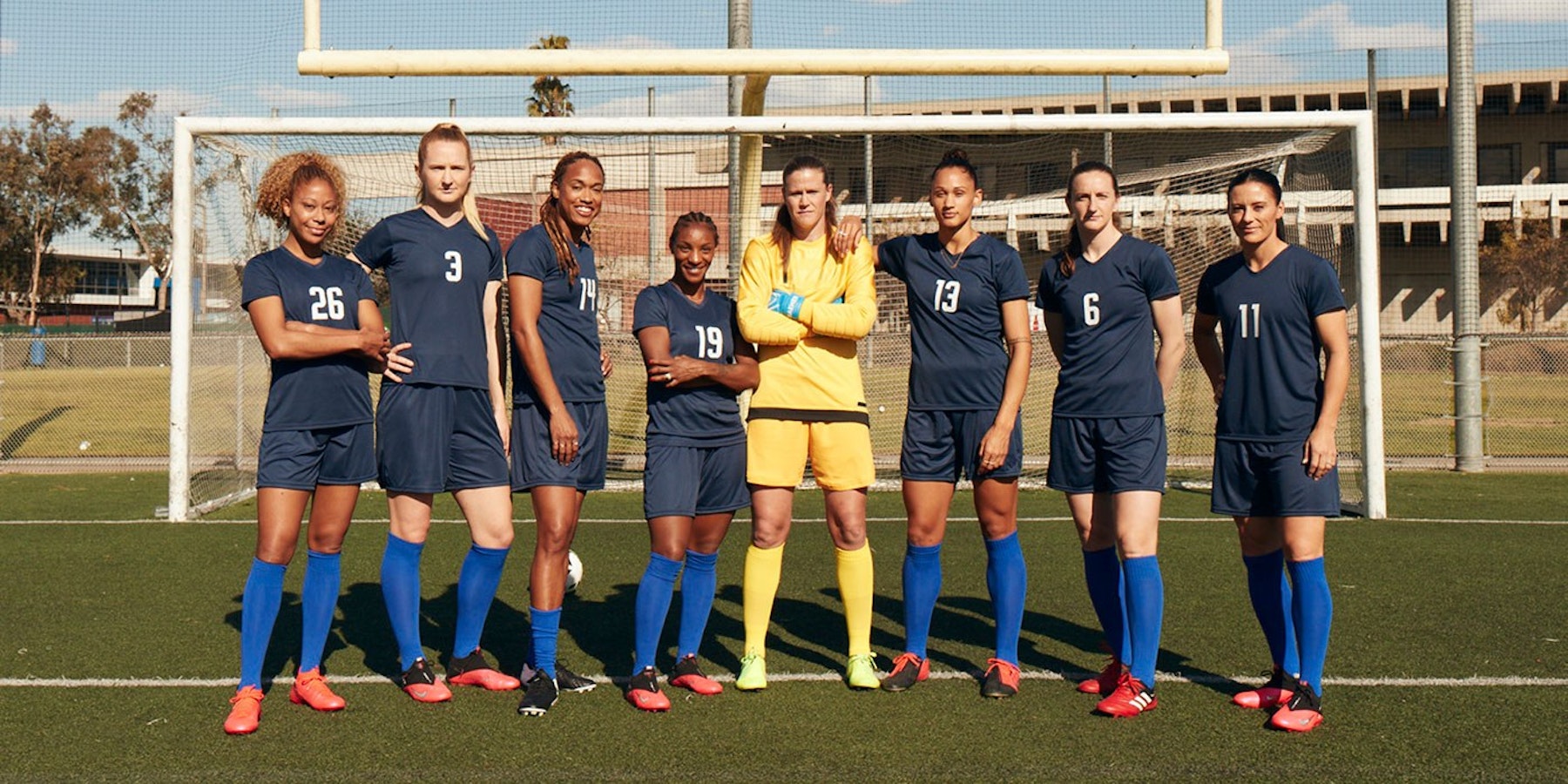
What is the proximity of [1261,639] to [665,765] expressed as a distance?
2.93m

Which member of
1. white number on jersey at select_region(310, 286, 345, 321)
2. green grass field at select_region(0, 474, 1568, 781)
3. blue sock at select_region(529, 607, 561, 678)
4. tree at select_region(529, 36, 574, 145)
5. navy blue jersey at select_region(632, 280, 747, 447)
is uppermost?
tree at select_region(529, 36, 574, 145)

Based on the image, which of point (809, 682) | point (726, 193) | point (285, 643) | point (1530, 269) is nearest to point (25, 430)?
point (726, 193)

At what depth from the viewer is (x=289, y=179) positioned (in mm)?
4504

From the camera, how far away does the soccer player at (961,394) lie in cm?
483

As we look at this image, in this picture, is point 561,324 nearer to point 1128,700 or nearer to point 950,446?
point 950,446

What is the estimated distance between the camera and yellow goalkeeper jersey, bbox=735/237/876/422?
4.70 metres

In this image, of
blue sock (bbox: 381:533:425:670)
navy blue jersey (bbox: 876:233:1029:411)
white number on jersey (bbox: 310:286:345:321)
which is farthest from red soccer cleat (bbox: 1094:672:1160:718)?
white number on jersey (bbox: 310:286:345:321)

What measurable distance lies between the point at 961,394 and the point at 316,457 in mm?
2301

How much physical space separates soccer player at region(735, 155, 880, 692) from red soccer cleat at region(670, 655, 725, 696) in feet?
0.40

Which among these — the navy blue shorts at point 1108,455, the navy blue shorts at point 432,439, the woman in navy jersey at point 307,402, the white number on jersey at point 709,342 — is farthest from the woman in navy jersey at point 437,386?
the navy blue shorts at point 1108,455

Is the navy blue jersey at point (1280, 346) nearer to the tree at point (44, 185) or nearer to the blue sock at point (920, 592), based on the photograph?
the blue sock at point (920, 592)

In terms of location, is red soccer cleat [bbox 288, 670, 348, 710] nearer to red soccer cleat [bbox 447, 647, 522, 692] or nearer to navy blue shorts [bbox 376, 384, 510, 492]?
red soccer cleat [bbox 447, 647, 522, 692]

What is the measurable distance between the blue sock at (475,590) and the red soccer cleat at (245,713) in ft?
2.52

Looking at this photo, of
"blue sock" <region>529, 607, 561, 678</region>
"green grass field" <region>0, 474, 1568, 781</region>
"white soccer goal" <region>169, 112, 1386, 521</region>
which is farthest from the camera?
"white soccer goal" <region>169, 112, 1386, 521</region>
